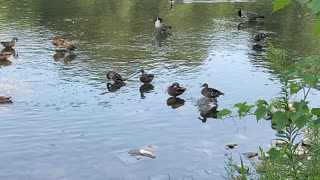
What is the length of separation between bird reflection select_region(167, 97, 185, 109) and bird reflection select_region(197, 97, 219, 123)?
49 cm

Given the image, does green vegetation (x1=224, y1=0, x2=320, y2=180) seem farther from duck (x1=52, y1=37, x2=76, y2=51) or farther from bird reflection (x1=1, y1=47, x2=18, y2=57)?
bird reflection (x1=1, y1=47, x2=18, y2=57)

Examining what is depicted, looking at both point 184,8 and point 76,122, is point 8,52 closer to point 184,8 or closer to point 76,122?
point 76,122

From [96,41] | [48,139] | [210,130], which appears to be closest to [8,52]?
[96,41]

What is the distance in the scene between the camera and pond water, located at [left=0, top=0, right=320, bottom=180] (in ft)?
31.8

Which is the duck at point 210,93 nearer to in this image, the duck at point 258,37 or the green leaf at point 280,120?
the duck at point 258,37

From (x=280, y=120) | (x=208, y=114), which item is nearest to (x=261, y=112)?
(x=280, y=120)

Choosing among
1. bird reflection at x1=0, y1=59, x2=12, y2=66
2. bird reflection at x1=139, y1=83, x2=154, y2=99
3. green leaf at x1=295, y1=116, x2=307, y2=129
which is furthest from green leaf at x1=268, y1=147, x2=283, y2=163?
bird reflection at x1=0, y1=59, x2=12, y2=66

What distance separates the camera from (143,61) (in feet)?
56.1

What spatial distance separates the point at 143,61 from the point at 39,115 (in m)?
5.80

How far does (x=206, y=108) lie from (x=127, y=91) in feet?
8.53

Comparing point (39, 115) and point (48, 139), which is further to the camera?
point (39, 115)

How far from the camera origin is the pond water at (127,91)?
969cm

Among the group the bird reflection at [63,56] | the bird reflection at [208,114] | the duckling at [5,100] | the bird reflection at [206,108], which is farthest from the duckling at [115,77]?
the bird reflection at [63,56]

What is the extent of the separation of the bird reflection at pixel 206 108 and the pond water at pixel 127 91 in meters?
0.11
